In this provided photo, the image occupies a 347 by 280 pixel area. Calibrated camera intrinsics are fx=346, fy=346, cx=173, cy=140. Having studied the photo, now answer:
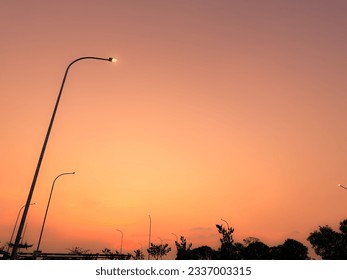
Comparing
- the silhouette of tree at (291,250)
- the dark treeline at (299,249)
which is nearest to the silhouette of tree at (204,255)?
the dark treeline at (299,249)

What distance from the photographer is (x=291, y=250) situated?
124 meters

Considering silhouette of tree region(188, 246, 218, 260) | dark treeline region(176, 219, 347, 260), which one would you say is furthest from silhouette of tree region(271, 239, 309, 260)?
silhouette of tree region(188, 246, 218, 260)

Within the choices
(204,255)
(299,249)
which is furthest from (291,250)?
(204,255)

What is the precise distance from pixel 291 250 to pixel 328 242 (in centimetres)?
1866

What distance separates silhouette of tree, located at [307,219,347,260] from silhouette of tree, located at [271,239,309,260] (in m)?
10.1

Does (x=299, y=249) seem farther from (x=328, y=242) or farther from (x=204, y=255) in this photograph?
(x=204, y=255)

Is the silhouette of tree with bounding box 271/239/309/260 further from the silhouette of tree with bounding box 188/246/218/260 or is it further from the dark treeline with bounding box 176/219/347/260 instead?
the silhouette of tree with bounding box 188/246/218/260

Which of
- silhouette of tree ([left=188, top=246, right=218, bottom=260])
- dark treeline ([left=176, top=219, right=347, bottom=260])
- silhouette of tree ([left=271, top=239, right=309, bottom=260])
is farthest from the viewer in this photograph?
silhouette of tree ([left=271, top=239, right=309, bottom=260])

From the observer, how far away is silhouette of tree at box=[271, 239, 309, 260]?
120000 millimetres

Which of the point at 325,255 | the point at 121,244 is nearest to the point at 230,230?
the point at 121,244

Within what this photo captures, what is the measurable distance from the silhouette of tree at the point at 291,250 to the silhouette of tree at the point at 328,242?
10.1 metres

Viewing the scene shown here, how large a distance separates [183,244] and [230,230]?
2683 cm

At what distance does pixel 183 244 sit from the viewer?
69.8 m
